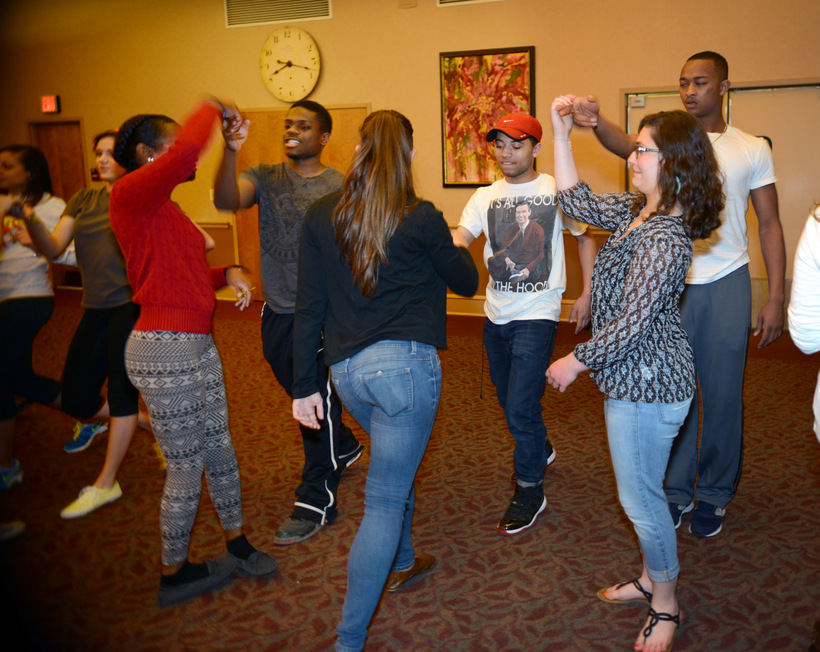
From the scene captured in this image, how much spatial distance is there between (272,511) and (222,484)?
70 cm

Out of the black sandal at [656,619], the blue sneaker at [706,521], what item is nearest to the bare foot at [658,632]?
the black sandal at [656,619]

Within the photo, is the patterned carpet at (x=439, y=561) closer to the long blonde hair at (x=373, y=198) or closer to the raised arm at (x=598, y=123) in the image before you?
the long blonde hair at (x=373, y=198)

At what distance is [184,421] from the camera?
2.19 m

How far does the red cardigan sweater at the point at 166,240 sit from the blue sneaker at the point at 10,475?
0.89 metres

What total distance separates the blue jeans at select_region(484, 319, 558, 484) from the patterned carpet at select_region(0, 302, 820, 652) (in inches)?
11.1

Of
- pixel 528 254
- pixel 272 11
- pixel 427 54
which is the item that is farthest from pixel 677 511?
pixel 272 11

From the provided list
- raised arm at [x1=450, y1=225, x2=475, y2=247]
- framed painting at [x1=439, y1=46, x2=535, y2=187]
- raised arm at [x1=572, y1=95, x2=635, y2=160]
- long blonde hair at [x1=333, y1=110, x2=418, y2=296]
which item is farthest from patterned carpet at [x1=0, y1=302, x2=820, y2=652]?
framed painting at [x1=439, y1=46, x2=535, y2=187]

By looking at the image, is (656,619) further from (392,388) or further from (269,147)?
(269,147)

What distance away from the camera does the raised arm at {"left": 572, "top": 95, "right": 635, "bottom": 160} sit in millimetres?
2246

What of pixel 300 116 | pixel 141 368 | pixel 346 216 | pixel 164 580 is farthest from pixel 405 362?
pixel 300 116

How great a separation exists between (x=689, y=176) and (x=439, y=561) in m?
1.64

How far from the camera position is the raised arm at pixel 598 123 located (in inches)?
88.4

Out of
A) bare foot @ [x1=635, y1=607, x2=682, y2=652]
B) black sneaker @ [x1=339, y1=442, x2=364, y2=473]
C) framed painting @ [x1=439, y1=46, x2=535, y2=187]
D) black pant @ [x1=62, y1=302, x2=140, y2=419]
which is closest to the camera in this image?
bare foot @ [x1=635, y1=607, x2=682, y2=652]

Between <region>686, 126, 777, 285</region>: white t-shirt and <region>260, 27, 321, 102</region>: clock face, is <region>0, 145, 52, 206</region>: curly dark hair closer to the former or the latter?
<region>686, 126, 777, 285</region>: white t-shirt
